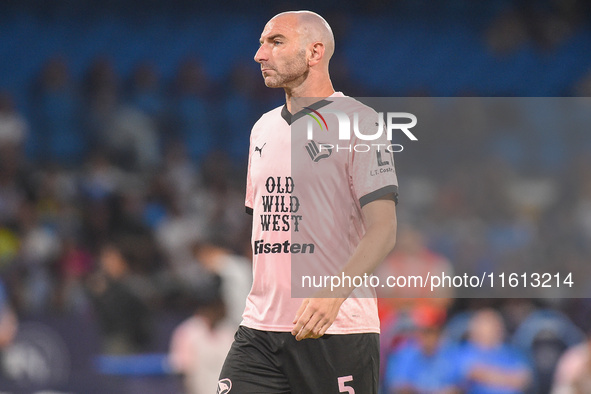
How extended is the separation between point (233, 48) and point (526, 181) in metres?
5.20

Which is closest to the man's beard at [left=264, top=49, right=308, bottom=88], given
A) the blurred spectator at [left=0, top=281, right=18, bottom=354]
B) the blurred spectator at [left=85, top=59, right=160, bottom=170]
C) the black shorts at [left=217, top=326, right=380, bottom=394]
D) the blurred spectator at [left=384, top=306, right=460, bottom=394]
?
the black shorts at [left=217, top=326, right=380, bottom=394]

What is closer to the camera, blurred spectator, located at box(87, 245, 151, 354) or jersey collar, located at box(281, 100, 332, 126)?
jersey collar, located at box(281, 100, 332, 126)

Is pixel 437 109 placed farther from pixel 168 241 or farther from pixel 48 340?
pixel 48 340

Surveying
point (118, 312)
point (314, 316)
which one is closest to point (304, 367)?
point (314, 316)

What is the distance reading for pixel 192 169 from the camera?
12.4 meters

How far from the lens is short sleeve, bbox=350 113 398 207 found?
388 cm

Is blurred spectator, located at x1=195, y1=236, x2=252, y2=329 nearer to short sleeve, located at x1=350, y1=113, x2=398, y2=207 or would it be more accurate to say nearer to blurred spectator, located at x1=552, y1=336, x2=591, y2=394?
blurred spectator, located at x1=552, y1=336, x2=591, y2=394

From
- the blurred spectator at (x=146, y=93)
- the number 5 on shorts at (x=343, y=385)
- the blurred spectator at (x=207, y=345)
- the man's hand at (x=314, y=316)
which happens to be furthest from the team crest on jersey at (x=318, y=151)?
the blurred spectator at (x=146, y=93)

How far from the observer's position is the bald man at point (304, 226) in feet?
12.9

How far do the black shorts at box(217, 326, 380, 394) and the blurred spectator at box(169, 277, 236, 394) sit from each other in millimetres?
4458

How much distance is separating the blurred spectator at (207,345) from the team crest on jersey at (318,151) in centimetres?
457

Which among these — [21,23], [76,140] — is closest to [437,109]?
[76,140]

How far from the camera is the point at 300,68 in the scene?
4.21 metres

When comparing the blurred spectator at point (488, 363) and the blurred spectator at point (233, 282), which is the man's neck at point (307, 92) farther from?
the blurred spectator at point (488, 363)
